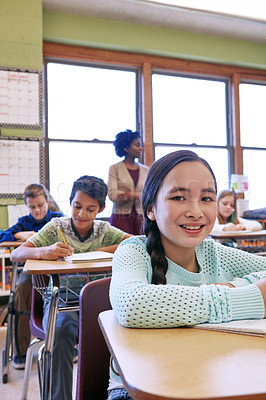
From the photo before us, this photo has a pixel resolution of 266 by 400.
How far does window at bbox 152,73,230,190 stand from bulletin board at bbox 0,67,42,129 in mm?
1540

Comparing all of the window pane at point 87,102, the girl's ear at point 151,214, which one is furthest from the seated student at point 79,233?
the window pane at point 87,102

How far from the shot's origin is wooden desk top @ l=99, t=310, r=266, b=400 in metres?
0.40

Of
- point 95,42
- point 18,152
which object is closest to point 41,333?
point 18,152

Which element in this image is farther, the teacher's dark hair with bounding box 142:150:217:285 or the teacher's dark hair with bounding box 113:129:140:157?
the teacher's dark hair with bounding box 113:129:140:157

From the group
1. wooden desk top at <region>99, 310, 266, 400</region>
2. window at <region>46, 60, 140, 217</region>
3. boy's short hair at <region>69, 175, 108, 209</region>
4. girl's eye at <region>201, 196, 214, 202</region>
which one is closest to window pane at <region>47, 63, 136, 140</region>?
window at <region>46, 60, 140, 217</region>

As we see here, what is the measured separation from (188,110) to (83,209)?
3.26m

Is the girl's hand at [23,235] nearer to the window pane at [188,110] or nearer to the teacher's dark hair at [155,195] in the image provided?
the teacher's dark hair at [155,195]

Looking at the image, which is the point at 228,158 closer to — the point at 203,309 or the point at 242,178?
the point at 242,178

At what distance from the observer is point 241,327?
617 millimetres

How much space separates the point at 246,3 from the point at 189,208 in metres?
1.23

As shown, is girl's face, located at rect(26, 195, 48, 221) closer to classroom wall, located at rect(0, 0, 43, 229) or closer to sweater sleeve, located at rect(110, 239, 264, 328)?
classroom wall, located at rect(0, 0, 43, 229)

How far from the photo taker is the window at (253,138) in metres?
5.11

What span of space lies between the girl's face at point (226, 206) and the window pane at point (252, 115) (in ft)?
4.81

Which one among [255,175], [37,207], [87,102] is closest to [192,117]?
[255,175]
